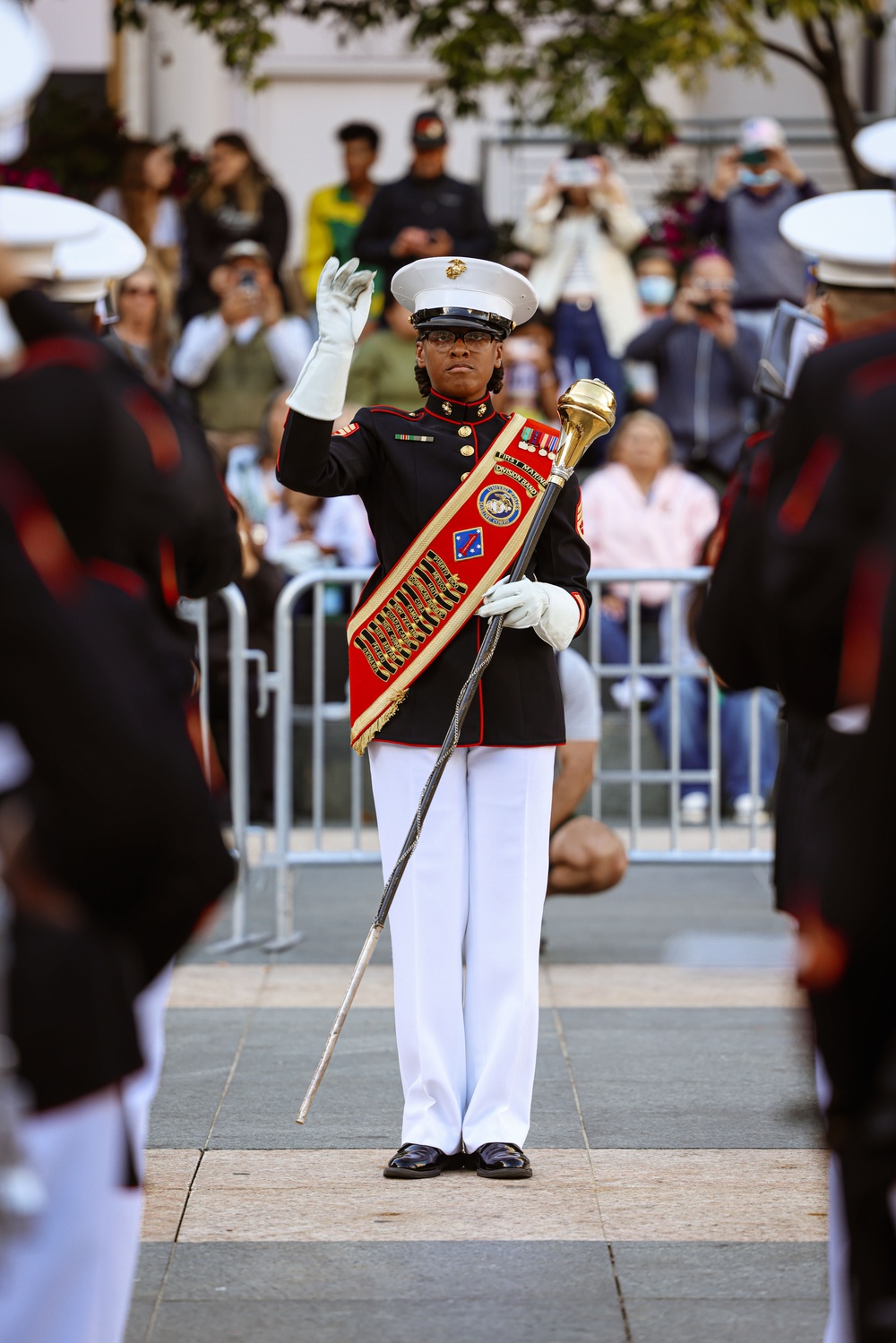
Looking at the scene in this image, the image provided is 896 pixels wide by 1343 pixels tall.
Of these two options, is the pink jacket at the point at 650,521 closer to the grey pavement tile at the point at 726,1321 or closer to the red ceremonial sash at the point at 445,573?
the red ceremonial sash at the point at 445,573

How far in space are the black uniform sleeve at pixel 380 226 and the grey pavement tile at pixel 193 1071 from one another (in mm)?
6558

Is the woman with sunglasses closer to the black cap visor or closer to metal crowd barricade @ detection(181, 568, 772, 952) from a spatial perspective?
the black cap visor

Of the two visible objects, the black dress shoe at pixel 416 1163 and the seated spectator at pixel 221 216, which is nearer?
the black dress shoe at pixel 416 1163

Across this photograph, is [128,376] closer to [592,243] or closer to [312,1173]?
[312,1173]

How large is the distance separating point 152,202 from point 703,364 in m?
3.79

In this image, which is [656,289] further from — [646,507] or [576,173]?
[646,507]

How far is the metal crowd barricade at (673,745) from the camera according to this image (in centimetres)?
834

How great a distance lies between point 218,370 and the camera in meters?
12.3

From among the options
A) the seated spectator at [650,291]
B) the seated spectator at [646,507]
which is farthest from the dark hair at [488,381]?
the seated spectator at [650,291]

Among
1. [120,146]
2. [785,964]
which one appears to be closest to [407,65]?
[120,146]

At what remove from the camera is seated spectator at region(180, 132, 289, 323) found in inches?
507

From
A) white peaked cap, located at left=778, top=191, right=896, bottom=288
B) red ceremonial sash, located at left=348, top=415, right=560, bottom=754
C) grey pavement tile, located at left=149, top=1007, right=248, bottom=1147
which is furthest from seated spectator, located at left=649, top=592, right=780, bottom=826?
white peaked cap, located at left=778, top=191, right=896, bottom=288

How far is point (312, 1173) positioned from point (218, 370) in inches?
317

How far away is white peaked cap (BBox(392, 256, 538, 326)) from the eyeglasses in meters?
0.06
